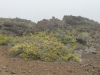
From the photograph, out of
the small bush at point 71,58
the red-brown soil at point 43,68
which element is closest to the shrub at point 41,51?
the small bush at point 71,58

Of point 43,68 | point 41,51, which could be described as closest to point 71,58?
point 41,51

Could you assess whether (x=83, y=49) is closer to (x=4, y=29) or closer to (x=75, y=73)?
(x=75, y=73)

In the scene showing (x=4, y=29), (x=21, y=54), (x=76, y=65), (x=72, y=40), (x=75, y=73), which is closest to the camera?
(x=75, y=73)

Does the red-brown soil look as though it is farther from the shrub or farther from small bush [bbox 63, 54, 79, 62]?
small bush [bbox 63, 54, 79, 62]

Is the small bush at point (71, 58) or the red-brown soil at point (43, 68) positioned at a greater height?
the small bush at point (71, 58)

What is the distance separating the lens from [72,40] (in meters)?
11.6

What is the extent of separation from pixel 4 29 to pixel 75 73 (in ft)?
32.5

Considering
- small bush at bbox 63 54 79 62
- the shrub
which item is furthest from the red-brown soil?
small bush at bbox 63 54 79 62

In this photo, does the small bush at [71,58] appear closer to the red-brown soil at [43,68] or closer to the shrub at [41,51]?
the shrub at [41,51]

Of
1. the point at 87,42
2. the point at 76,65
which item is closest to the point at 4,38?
the point at 87,42

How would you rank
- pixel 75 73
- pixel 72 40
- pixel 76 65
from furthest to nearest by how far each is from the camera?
pixel 72 40, pixel 76 65, pixel 75 73

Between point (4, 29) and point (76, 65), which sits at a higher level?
point (4, 29)

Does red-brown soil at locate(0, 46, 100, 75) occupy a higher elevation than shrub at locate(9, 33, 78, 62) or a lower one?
lower

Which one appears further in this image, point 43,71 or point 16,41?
point 16,41
